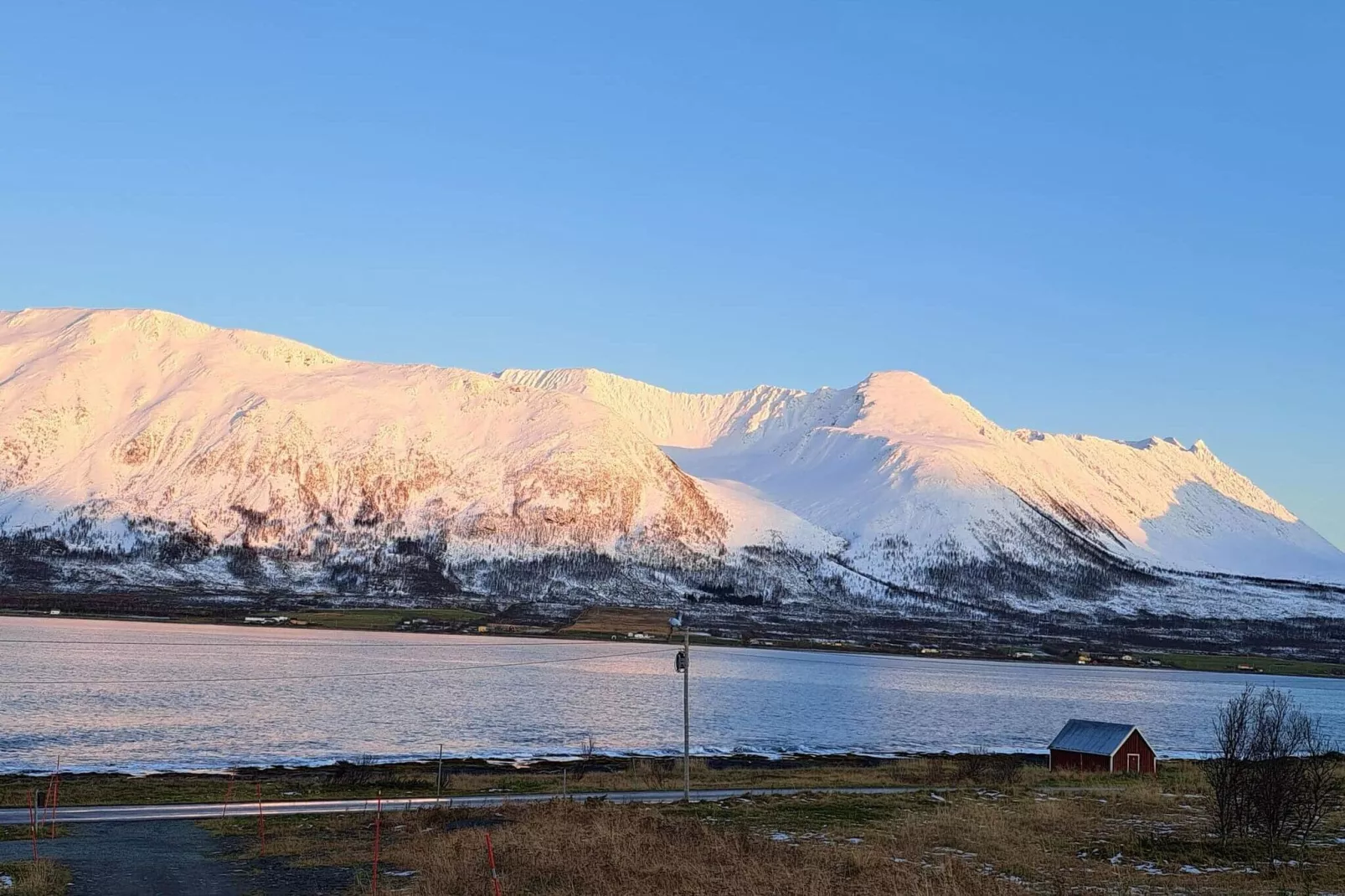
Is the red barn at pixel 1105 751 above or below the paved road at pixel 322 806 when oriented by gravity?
below

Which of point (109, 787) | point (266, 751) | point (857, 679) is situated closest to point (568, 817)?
point (109, 787)

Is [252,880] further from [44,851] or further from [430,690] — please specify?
[430,690]

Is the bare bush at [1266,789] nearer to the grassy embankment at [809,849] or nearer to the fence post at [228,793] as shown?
the grassy embankment at [809,849]

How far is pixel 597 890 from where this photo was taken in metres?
26.4

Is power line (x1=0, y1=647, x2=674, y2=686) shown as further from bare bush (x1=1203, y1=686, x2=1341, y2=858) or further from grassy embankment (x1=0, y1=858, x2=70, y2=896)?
bare bush (x1=1203, y1=686, x2=1341, y2=858)

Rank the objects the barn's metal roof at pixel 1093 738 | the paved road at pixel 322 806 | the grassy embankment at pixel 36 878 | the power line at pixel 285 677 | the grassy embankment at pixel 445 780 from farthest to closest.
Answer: the power line at pixel 285 677, the barn's metal roof at pixel 1093 738, the grassy embankment at pixel 445 780, the paved road at pixel 322 806, the grassy embankment at pixel 36 878

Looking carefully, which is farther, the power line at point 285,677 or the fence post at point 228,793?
the power line at point 285,677

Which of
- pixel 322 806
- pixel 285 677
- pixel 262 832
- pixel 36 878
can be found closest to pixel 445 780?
pixel 322 806

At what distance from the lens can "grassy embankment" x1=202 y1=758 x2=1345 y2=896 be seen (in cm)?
2761

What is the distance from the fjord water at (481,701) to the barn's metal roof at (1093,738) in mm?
15647

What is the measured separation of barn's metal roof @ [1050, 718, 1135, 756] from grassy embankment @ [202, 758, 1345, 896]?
23.0 meters

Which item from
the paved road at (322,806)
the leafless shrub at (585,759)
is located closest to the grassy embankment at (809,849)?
the paved road at (322,806)

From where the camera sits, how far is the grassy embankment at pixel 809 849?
2761 centimetres

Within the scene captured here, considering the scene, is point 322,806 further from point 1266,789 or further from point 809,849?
point 1266,789
